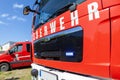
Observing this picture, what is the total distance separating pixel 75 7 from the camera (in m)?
3.48

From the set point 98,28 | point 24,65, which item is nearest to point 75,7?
point 98,28

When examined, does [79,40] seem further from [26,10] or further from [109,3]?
[26,10]

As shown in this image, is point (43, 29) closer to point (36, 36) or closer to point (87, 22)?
point (36, 36)

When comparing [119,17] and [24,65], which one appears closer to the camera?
[119,17]

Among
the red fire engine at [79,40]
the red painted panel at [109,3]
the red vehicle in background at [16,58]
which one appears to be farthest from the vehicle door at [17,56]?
the red painted panel at [109,3]

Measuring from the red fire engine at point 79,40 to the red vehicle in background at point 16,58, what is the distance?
11194 millimetres

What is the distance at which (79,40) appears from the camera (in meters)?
3.44

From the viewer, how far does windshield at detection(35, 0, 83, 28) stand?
409 centimetres

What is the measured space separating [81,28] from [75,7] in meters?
0.32

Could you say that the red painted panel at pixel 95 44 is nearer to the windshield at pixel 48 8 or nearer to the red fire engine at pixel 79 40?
the red fire engine at pixel 79 40

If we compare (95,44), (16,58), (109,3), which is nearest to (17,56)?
(16,58)

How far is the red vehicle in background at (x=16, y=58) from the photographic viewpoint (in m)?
16.3

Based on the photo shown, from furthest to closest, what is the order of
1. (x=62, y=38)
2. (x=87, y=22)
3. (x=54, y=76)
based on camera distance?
(x=54, y=76) → (x=62, y=38) → (x=87, y=22)

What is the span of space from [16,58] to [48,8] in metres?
11.9
